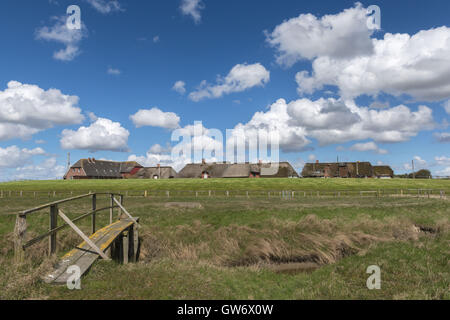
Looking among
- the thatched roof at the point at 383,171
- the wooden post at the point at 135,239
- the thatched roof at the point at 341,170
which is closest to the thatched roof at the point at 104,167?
the thatched roof at the point at 341,170

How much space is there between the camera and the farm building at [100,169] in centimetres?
9927

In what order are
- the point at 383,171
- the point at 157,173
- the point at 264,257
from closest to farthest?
1. the point at 264,257
2. the point at 157,173
3. the point at 383,171

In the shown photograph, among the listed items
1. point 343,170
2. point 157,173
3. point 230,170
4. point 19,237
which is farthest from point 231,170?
point 19,237

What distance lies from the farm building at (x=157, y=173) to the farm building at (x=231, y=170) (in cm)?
507

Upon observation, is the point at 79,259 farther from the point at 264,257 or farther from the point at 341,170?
the point at 341,170

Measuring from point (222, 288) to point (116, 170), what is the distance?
110580 mm

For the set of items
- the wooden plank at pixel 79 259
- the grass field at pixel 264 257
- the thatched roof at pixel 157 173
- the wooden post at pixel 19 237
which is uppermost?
the thatched roof at pixel 157 173

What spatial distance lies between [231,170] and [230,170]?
0.36 m

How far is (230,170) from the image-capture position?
3642 inches

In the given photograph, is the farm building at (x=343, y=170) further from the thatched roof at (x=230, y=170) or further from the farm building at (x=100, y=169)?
the farm building at (x=100, y=169)

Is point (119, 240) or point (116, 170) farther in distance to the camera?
point (116, 170)
